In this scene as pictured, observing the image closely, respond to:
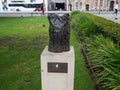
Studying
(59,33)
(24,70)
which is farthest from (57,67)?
(24,70)

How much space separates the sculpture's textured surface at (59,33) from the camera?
4.08 meters

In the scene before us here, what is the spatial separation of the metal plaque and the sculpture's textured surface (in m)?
0.27

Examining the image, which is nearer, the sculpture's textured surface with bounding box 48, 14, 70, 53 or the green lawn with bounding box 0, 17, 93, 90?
the sculpture's textured surface with bounding box 48, 14, 70, 53

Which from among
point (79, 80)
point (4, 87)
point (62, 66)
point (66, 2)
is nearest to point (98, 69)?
point (79, 80)

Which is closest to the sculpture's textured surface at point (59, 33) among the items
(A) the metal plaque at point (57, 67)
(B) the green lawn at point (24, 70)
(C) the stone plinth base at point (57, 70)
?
(C) the stone plinth base at point (57, 70)

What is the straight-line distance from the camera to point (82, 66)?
662 cm

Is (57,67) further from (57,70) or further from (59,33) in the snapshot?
(59,33)

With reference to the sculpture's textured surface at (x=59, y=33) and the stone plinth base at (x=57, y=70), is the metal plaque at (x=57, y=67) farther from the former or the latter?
the sculpture's textured surface at (x=59, y=33)

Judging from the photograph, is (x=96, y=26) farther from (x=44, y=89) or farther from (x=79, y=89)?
(x=44, y=89)

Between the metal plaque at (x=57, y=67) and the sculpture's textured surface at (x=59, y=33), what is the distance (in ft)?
0.88

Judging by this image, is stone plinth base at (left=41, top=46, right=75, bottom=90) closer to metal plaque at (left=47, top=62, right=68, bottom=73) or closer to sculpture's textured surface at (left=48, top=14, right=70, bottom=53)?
metal plaque at (left=47, top=62, right=68, bottom=73)

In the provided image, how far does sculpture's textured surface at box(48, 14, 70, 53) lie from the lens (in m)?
4.08

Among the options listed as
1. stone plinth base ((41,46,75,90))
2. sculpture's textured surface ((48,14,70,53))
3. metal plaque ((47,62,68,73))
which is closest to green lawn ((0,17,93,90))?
stone plinth base ((41,46,75,90))

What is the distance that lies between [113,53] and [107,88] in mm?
949
